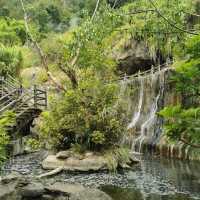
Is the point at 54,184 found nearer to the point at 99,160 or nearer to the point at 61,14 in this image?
the point at 99,160

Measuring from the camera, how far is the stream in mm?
12477

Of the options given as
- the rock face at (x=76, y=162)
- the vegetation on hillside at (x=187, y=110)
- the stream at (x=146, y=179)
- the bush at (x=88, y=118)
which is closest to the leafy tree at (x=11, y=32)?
the stream at (x=146, y=179)

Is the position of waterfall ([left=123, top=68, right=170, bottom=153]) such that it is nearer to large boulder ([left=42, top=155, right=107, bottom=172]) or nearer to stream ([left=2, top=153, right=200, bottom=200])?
stream ([left=2, top=153, right=200, bottom=200])

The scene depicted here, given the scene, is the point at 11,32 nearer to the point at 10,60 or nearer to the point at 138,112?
the point at 10,60

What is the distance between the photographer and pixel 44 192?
11.6 m

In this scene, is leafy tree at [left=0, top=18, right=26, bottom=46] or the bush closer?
the bush

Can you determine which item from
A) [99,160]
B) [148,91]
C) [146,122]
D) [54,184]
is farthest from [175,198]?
[148,91]

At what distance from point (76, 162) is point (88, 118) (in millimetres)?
1763

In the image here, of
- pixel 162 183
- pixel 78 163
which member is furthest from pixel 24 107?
pixel 162 183

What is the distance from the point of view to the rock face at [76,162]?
16359mm

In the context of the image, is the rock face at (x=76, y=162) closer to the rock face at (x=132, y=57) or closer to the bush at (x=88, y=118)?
the bush at (x=88, y=118)

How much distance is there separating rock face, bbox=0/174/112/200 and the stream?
5.11 feet

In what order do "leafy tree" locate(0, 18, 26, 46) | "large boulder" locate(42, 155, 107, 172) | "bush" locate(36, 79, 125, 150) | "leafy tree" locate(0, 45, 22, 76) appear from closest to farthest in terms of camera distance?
"large boulder" locate(42, 155, 107, 172)
"bush" locate(36, 79, 125, 150)
"leafy tree" locate(0, 45, 22, 76)
"leafy tree" locate(0, 18, 26, 46)

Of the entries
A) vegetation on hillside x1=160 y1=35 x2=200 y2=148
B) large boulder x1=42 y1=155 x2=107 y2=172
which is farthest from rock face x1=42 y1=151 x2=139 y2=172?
vegetation on hillside x1=160 y1=35 x2=200 y2=148
